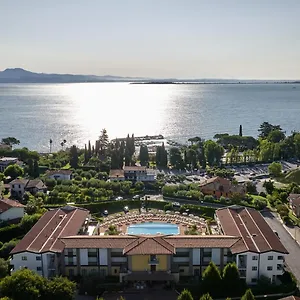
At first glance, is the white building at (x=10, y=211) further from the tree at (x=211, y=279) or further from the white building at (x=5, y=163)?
the white building at (x=5, y=163)

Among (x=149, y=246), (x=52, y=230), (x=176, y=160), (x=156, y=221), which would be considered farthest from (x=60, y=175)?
(x=149, y=246)

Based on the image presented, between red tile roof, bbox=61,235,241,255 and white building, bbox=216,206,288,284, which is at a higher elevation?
red tile roof, bbox=61,235,241,255

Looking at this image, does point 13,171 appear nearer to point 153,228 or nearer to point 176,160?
point 176,160

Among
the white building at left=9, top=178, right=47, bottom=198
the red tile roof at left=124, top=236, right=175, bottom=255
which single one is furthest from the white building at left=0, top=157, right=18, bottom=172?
the red tile roof at left=124, top=236, right=175, bottom=255

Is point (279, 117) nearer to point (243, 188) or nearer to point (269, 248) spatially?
point (243, 188)

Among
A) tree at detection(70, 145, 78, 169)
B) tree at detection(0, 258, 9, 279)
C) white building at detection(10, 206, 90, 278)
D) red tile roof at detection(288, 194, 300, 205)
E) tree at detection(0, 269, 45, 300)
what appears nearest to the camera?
tree at detection(0, 269, 45, 300)

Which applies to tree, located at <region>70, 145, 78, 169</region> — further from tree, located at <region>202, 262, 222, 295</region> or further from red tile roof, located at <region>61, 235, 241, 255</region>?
tree, located at <region>202, 262, 222, 295</region>

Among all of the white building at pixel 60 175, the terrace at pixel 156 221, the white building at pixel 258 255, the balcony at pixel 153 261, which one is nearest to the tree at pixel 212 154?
the white building at pixel 60 175

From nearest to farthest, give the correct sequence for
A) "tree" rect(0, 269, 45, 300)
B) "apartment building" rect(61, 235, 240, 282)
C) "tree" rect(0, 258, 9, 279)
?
1. "tree" rect(0, 269, 45, 300)
2. "tree" rect(0, 258, 9, 279)
3. "apartment building" rect(61, 235, 240, 282)
